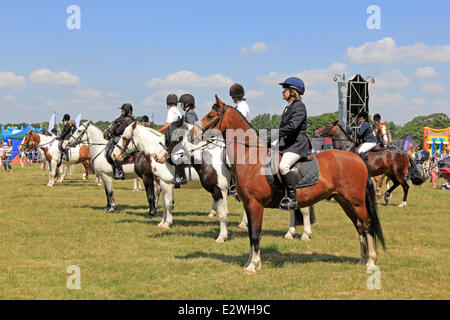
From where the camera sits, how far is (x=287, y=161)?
279 inches

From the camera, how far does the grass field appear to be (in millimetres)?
6258

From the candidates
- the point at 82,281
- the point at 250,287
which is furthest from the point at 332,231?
the point at 82,281

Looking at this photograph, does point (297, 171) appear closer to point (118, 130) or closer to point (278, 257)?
point (278, 257)

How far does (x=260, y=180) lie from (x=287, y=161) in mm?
575

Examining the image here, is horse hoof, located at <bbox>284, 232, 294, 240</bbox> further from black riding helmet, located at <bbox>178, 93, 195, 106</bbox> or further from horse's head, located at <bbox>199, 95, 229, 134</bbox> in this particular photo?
black riding helmet, located at <bbox>178, 93, 195, 106</bbox>

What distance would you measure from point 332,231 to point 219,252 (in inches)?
149

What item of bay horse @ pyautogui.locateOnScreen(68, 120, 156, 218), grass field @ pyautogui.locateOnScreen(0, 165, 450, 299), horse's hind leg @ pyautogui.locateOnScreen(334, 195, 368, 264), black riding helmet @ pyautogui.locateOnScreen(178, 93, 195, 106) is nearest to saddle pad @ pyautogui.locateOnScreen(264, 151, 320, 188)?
horse's hind leg @ pyautogui.locateOnScreen(334, 195, 368, 264)

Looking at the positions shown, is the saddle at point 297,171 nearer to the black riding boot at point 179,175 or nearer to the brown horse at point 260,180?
the brown horse at point 260,180

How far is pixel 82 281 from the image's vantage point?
22.0 feet

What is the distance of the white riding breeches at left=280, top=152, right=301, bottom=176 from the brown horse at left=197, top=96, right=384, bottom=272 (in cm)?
35

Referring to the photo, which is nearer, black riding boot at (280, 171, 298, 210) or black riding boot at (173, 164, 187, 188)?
black riding boot at (280, 171, 298, 210)

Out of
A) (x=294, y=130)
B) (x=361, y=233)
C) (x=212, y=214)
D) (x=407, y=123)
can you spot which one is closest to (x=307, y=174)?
(x=294, y=130)

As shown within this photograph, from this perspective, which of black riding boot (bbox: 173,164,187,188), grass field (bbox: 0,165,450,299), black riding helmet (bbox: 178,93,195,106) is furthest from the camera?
black riding helmet (bbox: 178,93,195,106)

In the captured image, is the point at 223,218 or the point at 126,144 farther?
the point at 126,144
